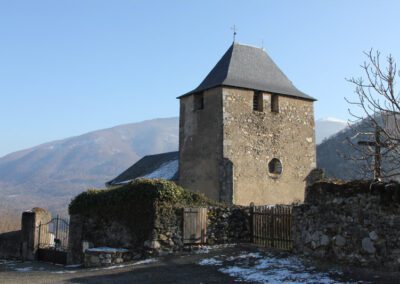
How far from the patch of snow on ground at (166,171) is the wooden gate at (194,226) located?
12.6 meters

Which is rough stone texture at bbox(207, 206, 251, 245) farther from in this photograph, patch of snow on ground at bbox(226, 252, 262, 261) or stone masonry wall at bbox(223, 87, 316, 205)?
stone masonry wall at bbox(223, 87, 316, 205)

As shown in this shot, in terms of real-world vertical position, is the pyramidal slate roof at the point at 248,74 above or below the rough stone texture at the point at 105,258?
above

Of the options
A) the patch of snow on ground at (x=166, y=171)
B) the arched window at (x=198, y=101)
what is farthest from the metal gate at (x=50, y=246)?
the arched window at (x=198, y=101)

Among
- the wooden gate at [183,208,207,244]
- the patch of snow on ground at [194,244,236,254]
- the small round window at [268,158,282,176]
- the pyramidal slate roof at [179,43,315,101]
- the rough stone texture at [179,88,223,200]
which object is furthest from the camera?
the small round window at [268,158,282,176]

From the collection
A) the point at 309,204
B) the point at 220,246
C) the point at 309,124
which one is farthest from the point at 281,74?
the point at 309,204

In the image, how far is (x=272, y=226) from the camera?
1524 centimetres

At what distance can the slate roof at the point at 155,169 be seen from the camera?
30.1 m

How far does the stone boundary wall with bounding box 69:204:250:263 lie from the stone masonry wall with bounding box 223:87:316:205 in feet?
21.8

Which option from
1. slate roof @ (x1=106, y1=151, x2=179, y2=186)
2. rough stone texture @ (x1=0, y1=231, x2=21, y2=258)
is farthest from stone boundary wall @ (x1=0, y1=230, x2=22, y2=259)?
slate roof @ (x1=106, y1=151, x2=179, y2=186)

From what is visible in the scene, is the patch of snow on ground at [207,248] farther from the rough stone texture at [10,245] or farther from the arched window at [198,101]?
the arched window at [198,101]

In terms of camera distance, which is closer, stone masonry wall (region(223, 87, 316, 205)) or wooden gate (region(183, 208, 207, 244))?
wooden gate (region(183, 208, 207, 244))

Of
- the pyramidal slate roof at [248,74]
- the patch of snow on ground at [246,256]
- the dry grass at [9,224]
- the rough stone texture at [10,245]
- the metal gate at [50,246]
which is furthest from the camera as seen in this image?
the dry grass at [9,224]

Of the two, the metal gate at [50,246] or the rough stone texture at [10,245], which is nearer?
the metal gate at [50,246]

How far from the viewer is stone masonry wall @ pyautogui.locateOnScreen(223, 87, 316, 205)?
79.3 feet
